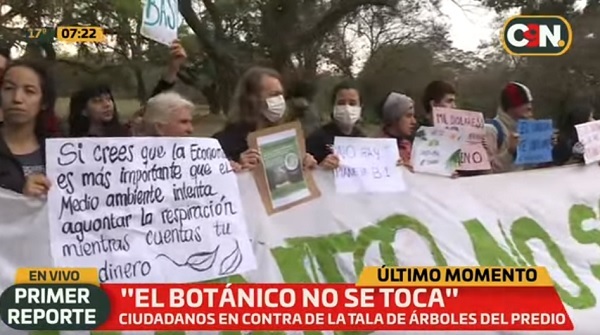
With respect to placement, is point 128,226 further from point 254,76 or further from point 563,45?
point 563,45

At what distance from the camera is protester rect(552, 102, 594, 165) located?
346cm

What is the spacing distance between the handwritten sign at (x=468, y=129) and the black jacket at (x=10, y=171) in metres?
1.42

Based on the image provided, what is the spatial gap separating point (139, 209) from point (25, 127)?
1.57 feet

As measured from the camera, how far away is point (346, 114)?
3.32m

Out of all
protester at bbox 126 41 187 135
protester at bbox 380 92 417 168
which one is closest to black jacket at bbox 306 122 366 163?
protester at bbox 380 92 417 168

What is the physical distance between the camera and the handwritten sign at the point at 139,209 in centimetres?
329

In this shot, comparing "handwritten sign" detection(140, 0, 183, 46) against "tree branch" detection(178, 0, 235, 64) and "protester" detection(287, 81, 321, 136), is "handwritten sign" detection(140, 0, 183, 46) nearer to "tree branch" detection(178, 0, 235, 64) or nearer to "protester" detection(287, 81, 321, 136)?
"tree branch" detection(178, 0, 235, 64)

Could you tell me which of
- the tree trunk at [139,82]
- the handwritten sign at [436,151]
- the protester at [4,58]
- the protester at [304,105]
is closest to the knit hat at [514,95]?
the handwritten sign at [436,151]

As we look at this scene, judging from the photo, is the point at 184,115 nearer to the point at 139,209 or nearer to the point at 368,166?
the point at 139,209

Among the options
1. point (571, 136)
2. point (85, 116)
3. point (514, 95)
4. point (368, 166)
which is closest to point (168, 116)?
point (85, 116)

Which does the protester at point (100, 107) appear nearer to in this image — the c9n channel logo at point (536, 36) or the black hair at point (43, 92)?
the black hair at point (43, 92)

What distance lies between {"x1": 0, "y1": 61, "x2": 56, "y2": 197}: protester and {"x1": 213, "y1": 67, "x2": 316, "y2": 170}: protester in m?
0.60

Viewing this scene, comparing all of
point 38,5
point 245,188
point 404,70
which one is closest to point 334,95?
point 404,70

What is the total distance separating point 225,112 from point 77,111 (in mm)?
502
